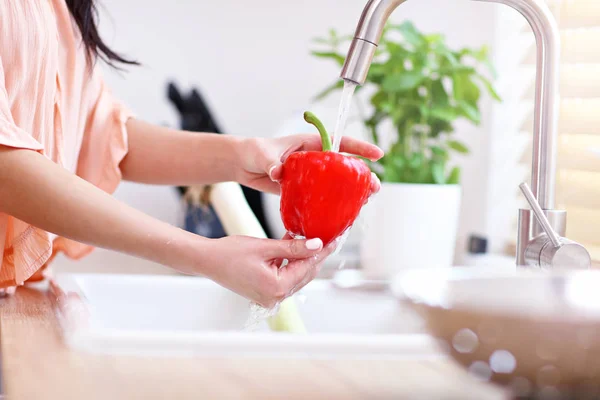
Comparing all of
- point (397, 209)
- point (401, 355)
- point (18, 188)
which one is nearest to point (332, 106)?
point (397, 209)

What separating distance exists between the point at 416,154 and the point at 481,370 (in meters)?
1.22

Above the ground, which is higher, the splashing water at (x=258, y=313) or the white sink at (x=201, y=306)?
the splashing water at (x=258, y=313)

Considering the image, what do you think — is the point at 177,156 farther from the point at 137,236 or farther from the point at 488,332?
the point at 488,332

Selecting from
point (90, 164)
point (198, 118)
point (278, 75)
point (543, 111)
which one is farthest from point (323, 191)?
point (278, 75)

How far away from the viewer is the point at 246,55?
192 centimetres

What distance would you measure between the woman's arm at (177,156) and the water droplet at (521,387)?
58cm

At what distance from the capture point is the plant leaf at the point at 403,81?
1478 mm

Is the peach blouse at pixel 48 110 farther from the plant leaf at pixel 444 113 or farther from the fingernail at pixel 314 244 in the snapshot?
the plant leaf at pixel 444 113

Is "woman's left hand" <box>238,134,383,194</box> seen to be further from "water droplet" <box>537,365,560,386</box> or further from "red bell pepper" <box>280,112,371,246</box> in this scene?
"water droplet" <box>537,365,560,386</box>

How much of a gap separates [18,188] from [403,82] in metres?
1.00

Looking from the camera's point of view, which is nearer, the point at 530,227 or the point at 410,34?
the point at 530,227

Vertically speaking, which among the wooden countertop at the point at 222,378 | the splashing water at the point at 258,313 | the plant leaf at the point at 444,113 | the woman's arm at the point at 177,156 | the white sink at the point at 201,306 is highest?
the plant leaf at the point at 444,113

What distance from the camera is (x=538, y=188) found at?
748mm

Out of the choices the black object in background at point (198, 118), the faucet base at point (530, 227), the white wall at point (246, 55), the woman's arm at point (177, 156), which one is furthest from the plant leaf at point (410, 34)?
the faucet base at point (530, 227)
